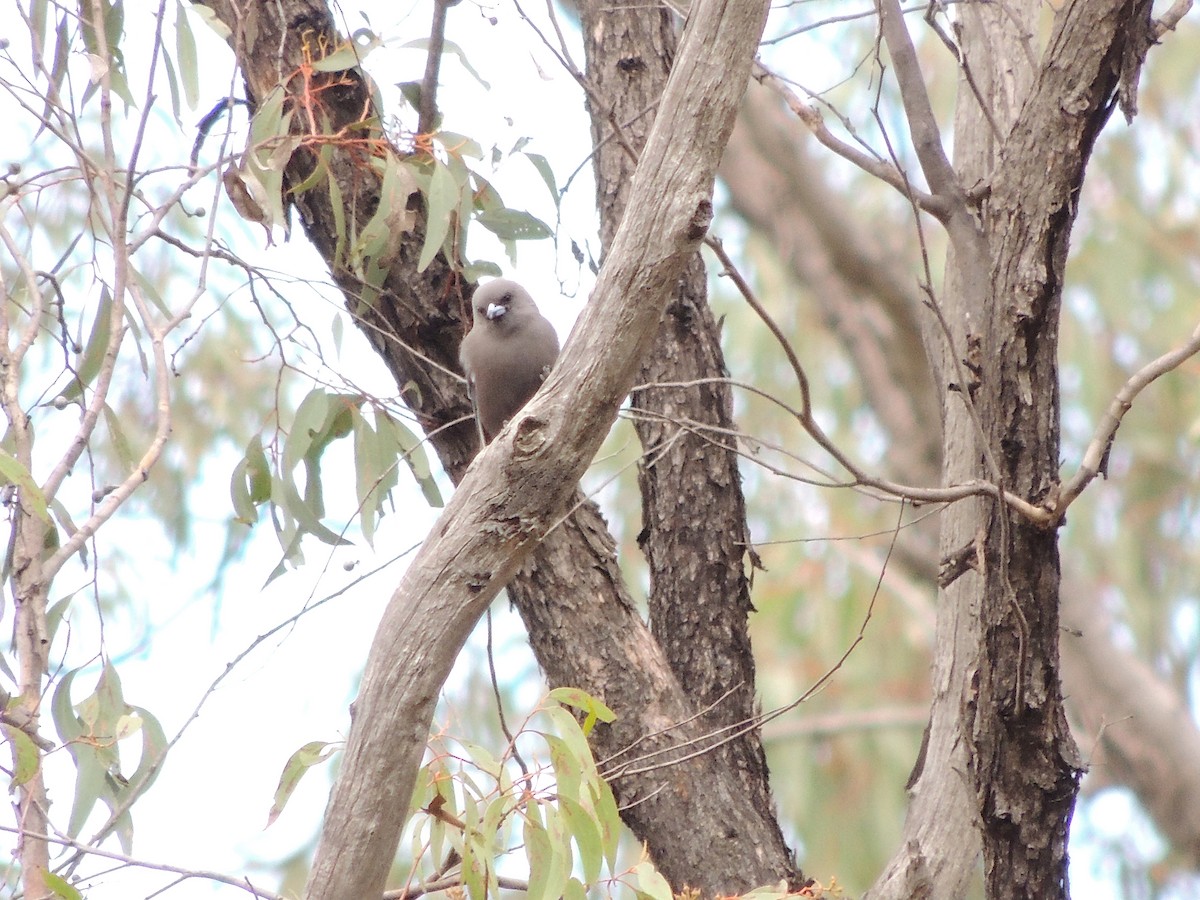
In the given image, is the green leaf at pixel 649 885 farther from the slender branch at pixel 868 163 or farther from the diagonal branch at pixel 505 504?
the slender branch at pixel 868 163

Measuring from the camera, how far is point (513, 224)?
2.94 m

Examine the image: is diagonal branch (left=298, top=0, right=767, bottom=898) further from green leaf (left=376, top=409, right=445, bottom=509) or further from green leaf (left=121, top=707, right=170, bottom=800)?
green leaf (left=376, top=409, right=445, bottom=509)

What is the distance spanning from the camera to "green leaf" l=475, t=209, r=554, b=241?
2.92 meters

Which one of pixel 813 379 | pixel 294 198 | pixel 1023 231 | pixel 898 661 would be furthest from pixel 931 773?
pixel 813 379

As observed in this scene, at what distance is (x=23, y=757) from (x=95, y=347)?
0.99 m

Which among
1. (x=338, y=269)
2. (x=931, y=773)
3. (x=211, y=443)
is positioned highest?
(x=211, y=443)

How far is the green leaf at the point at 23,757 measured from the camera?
1.80m

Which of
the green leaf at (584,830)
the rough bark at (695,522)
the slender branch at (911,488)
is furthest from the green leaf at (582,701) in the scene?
the rough bark at (695,522)

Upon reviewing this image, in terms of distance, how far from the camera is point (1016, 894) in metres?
2.26

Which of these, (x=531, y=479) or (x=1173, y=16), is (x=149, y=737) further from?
(x=1173, y=16)

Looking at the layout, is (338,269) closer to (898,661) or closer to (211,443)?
(211,443)

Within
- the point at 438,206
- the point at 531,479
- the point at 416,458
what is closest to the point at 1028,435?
the point at 531,479

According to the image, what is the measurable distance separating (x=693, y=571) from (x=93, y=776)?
1186 millimetres

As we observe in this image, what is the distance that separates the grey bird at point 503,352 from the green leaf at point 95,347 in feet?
2.22
